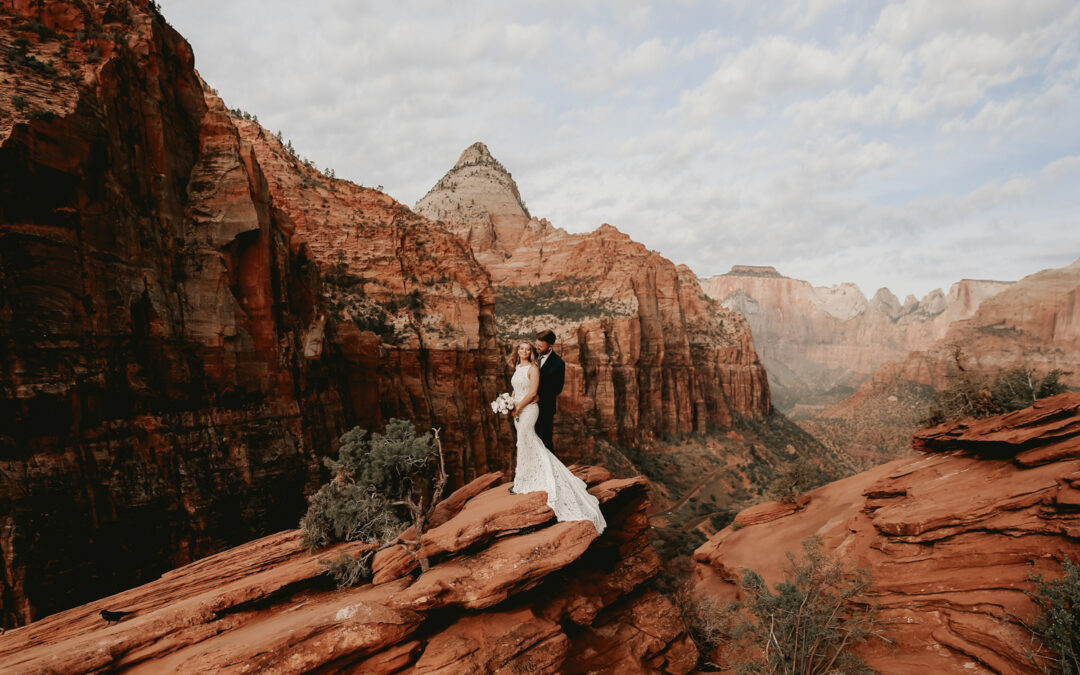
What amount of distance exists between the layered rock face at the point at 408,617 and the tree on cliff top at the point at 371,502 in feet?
A: 0.98

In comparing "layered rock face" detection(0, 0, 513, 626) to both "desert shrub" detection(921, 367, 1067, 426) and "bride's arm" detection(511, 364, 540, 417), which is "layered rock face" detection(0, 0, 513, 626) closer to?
"bride's arm" detection(511, 364, 540, 417)

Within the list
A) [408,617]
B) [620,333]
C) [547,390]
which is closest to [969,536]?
[547,390]

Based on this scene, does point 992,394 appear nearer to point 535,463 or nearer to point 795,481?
point 795,481

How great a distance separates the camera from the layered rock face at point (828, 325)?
127m

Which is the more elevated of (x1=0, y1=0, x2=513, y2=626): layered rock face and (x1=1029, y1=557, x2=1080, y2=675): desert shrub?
(x1=0, y1=0, x2=513, y2=626): layered rock face

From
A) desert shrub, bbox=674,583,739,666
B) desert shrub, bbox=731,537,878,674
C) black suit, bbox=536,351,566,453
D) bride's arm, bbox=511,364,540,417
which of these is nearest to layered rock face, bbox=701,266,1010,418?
desert shrub, bbox=674,583,739,666

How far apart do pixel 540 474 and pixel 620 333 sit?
3869cm

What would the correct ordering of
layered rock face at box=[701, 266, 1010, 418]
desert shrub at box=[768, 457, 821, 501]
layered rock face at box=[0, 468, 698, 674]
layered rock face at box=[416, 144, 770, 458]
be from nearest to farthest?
layered rock face at box=[0, 468, 698, 674] < desert shrub at box=[768, 457, 821, 501] < layered rock face at box=[416, 144, 770, 458] < layered rock face at box=[701, 266, 1010, 418]

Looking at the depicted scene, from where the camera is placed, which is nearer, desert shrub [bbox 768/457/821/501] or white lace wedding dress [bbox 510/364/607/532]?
white lace wedding dress [bbox 510/364/607/532]

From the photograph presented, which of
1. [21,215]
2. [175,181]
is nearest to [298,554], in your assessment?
[21,215]

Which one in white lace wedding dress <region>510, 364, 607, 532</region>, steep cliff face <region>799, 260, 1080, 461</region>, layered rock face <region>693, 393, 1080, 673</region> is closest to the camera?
white lace wedding dress <region>510, 364, 607, 532</region>

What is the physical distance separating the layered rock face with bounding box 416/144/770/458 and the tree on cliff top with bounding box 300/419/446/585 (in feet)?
89.7

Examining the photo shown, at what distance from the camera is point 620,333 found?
44.8 metres

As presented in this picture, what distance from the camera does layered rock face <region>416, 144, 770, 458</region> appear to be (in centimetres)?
4162
